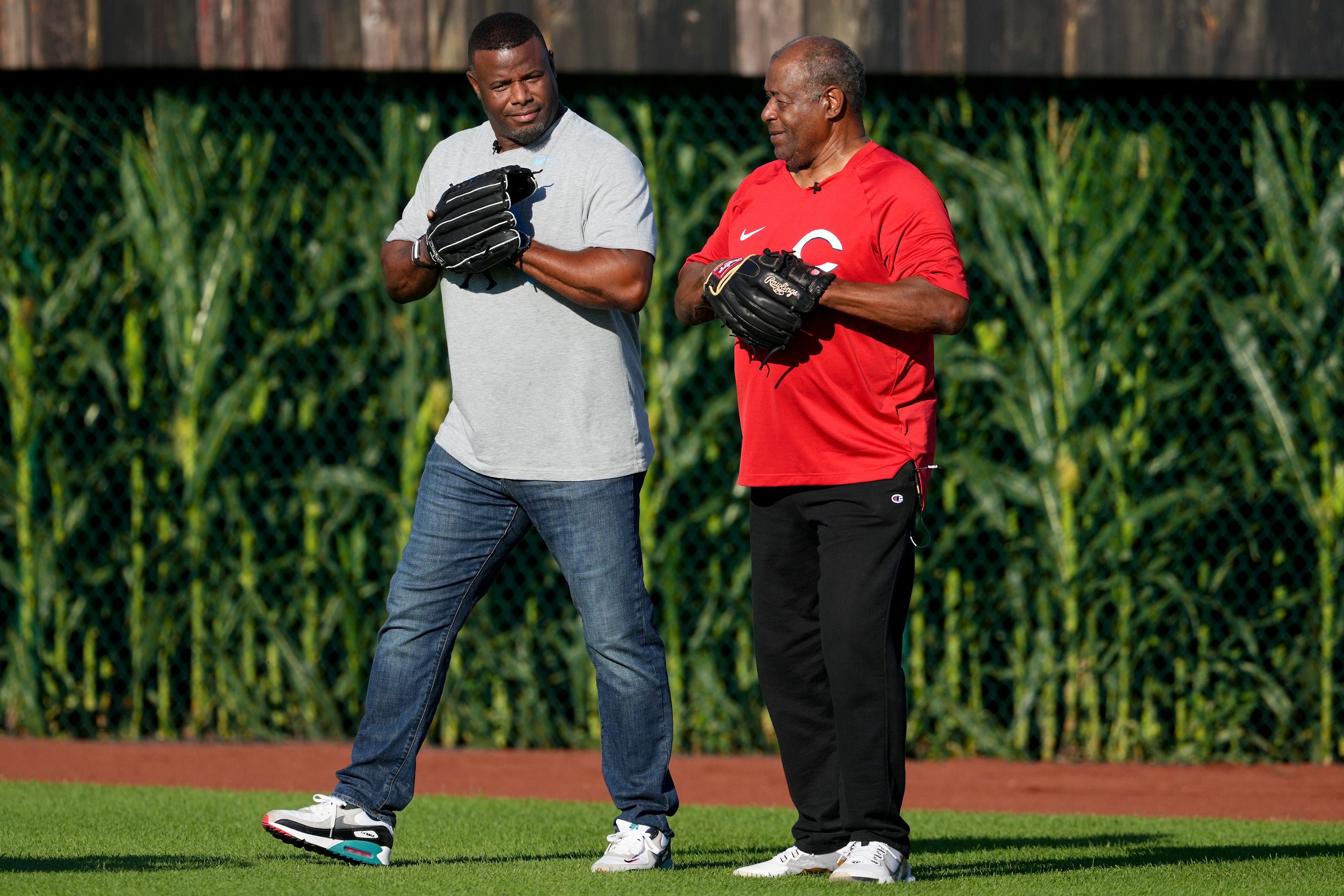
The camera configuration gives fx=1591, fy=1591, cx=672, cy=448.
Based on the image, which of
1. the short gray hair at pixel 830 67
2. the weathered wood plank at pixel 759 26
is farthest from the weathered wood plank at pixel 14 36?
the short gray hair at pixel 830 67

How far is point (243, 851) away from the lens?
4.46 meters

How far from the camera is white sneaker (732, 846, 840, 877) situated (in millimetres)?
4207

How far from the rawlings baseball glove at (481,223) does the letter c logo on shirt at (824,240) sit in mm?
708

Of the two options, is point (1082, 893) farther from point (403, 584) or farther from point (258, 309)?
point (258, 309)

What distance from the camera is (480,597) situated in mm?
4355

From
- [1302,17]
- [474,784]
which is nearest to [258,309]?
[474,784]

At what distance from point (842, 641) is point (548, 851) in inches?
49.5

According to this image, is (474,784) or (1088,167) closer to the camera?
(474,784)

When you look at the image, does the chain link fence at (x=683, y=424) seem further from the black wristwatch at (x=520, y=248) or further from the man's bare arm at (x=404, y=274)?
the black wristwatch at (x=520, y=248)

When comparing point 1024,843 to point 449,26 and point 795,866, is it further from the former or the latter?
point 449,26

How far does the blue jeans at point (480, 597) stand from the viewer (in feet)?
14.0

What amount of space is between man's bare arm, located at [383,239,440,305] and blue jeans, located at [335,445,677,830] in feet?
1.61

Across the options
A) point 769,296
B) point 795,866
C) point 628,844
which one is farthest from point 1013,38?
point 628,844

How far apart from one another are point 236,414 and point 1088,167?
12.8 ft
